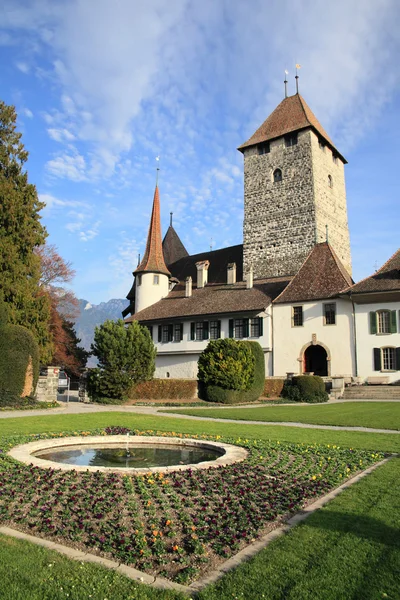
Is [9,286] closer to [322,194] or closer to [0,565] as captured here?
[0,565]

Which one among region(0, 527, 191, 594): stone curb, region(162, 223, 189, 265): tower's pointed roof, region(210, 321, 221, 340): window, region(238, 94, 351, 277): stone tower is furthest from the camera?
region(162, 223, 189, 265): tower's pointed roof

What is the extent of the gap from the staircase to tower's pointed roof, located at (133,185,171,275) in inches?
842

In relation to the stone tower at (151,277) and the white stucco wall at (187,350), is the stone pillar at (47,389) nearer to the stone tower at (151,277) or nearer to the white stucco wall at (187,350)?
the white stucco wall at (187,350)

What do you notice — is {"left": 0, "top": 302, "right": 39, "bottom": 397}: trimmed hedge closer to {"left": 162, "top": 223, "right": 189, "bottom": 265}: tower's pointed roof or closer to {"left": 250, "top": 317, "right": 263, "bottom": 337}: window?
{"left": 250, "top": 317, "right": 263, "bottom": 337}: window

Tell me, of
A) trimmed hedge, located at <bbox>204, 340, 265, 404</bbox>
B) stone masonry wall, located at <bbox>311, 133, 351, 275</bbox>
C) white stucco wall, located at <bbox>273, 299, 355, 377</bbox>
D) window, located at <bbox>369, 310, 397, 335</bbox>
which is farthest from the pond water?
stone masonry wall, located at <bbox>311, 133, 351, 275</bbox>

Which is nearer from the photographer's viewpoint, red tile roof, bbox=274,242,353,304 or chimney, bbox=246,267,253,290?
red tile roof, bbox=274,242,353,304

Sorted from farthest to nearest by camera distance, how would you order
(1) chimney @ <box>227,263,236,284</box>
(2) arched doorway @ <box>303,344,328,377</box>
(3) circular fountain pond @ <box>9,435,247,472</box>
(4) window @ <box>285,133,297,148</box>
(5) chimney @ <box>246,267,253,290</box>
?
1. (4) window @ <box>285,133,297,148</box>
2. (1) chimney @ <box>227,263,236,284</box>
3. (5) chimney @ <box>246,267,253,290</box>
4. (2) arched doorway @ <box>303,344,328,377</box>
5. (3) circular fountain pond @ <box>9,435,247,472</box>

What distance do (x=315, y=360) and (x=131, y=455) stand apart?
27.0 meters

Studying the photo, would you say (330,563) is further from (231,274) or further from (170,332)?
(231,274)

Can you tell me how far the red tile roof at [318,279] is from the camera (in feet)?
111

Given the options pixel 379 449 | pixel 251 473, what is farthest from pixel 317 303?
pixel 251 473

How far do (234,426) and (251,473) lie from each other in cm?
711

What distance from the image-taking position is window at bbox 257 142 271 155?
44438 mm

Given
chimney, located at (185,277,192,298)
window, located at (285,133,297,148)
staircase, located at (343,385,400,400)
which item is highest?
window, located at (285,133,297,148)
